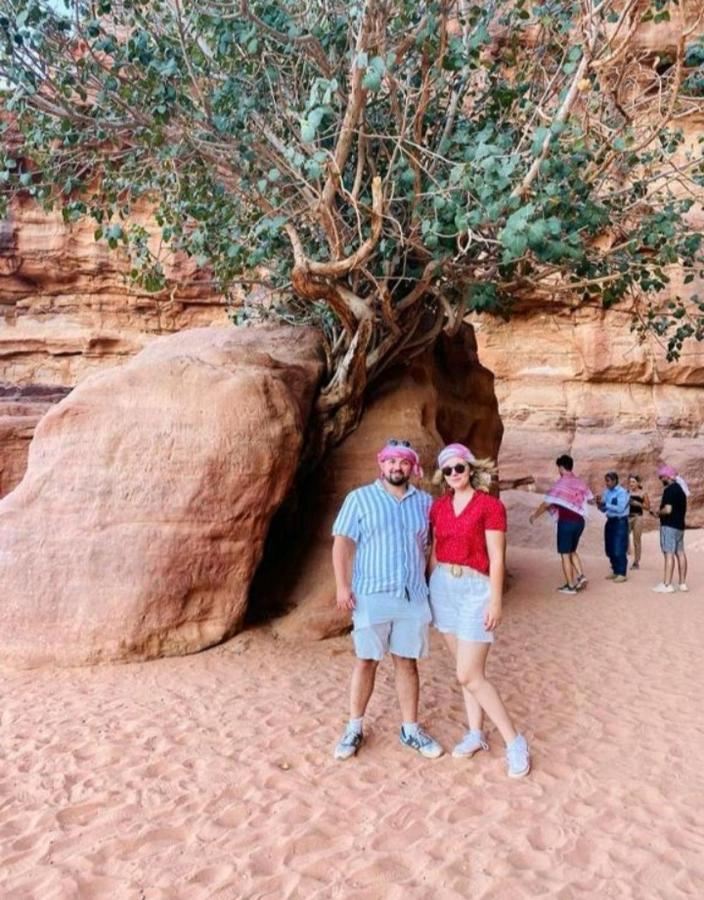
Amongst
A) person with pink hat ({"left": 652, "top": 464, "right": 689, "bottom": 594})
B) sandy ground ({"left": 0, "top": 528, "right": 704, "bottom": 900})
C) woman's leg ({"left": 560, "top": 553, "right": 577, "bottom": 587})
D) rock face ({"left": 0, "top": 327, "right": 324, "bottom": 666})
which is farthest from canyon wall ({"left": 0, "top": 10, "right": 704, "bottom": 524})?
sandy ground ({"left": 0, "top": 528, "right": 704, "bottom": 900})

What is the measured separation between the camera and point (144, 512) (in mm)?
5367

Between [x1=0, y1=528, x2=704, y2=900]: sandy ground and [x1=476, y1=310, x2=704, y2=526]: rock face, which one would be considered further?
[x1=476, y1=310, x2=704, y2=526]: rock face

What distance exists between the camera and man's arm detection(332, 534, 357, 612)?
11.9 ft

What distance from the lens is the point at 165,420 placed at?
5625 mm

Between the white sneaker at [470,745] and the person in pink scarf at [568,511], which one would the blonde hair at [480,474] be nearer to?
the white sneaker at [470,745]

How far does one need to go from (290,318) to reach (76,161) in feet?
8.92

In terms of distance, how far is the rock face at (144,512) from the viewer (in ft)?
16.8

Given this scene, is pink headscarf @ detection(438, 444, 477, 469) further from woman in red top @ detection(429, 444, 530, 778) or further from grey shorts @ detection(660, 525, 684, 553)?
grey shorts @ detection(660, 525, 684, 553)

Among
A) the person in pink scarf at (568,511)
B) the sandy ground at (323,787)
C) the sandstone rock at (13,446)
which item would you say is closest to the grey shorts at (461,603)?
the sandy ground at (323,787)

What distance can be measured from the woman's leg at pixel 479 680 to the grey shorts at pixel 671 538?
603 cm

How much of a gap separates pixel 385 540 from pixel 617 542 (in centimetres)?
675

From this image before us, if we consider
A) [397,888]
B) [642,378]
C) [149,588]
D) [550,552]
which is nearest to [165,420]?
[149,588]

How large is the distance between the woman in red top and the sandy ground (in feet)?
1.22

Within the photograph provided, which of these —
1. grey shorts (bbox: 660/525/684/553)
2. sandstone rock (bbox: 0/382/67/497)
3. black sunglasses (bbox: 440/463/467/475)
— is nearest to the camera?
black sunglasses (bbox: 440/463/467/475)
